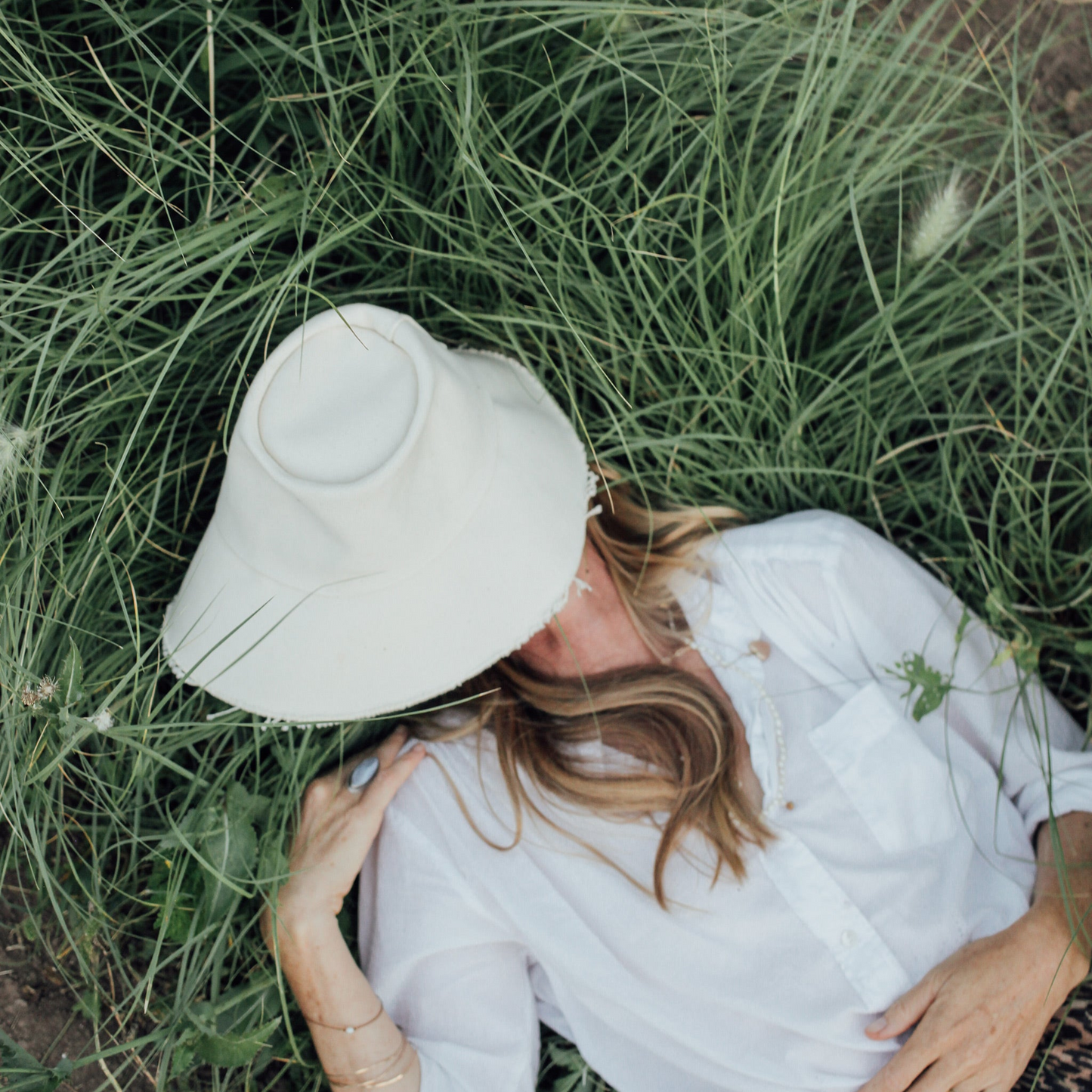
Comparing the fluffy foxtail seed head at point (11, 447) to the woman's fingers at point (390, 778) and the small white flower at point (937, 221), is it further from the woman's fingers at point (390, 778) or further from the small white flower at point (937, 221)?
the small white flower at point (937, 221)

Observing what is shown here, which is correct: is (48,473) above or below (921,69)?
below

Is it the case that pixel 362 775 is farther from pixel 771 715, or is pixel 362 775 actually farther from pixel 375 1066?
pixel 771 715

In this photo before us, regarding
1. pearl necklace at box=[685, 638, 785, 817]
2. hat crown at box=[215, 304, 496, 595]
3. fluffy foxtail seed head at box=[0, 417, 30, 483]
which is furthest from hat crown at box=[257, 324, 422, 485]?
pearl necklace at box=[685, 638, 785, 817]

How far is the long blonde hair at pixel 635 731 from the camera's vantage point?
1775mm

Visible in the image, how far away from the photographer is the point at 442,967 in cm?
178

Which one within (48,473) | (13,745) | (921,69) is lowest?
(13,745)

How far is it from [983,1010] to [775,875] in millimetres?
427

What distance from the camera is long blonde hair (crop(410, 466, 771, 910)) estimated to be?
178 cm

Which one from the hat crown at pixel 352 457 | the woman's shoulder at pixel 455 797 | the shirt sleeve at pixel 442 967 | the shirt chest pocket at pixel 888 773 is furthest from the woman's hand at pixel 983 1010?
the hat crown at pixel 352 457

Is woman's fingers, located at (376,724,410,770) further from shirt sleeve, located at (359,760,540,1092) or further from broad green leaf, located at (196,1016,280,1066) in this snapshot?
broad green leaf, located at (196,1016,280,1066)

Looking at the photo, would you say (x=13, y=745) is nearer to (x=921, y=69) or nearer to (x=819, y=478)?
(x=819, y=478)

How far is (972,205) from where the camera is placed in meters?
2.17

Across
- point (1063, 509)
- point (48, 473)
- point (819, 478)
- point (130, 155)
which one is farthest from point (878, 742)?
point (130, 155)

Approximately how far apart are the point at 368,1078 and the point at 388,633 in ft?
2.96
